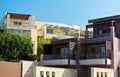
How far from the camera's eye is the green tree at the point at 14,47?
1996 inches

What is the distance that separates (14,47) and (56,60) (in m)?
9.33

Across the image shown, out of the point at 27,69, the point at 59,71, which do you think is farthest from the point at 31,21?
the point at 59,71

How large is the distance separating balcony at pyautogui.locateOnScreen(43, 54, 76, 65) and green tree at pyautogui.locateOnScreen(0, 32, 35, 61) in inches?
245

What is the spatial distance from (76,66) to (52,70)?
6258mm

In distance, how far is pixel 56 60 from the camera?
44.9m

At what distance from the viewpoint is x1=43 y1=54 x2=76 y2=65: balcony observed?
4394 centimetres

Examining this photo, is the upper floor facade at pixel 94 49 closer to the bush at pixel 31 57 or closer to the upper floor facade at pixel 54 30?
the bush at pixel 31 57

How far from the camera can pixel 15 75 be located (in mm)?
38250

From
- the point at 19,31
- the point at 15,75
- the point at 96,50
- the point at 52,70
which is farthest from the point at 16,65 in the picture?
the point at 19,31

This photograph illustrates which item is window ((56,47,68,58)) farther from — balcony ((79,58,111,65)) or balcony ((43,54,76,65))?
balcony ((79,58,111,65))

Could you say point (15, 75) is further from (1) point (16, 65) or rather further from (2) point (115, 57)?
(2) point (115, 57)

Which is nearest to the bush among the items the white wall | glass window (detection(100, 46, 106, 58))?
the white wall

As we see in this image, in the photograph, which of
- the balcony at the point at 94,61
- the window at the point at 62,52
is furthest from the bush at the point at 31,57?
the balcony at the point at 94,61

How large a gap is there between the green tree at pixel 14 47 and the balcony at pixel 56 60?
6.23 meters
